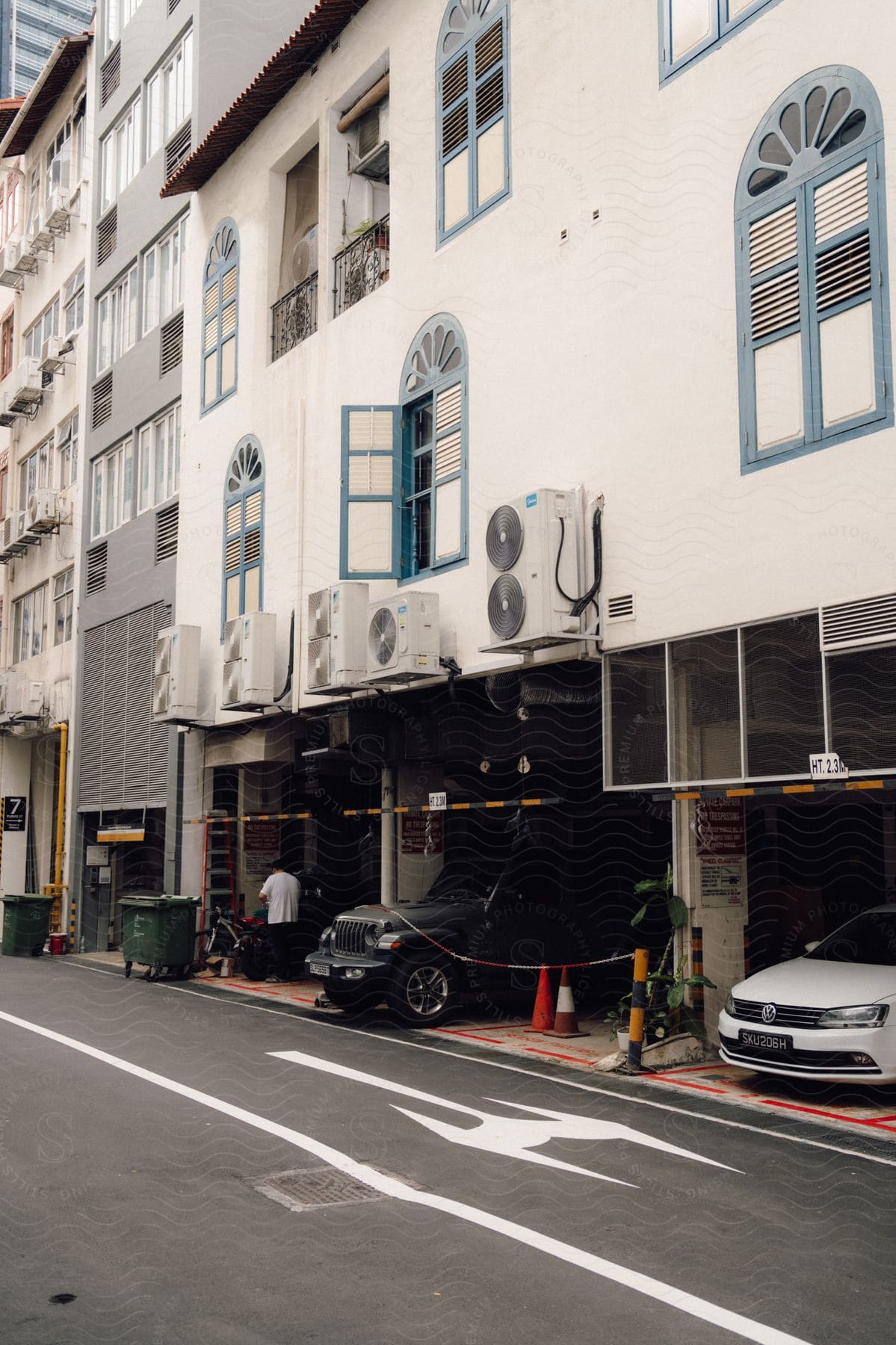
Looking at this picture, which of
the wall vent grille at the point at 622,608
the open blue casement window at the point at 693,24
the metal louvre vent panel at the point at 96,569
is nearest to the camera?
the open blue casement window at the point at 693,24

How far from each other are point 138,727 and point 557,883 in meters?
12.2

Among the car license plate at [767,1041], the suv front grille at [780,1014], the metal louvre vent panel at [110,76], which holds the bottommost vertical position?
the car license plate at [767,1041]

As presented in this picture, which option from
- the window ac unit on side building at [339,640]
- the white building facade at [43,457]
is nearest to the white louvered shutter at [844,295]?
the window ac unit on side building at [339,640]

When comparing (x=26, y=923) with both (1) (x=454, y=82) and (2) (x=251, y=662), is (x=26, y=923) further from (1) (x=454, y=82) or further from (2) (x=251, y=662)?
(1) (x=454, y=82)

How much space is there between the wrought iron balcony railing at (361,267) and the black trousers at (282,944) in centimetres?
841

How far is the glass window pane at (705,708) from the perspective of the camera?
11.0m

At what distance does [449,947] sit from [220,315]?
491 inches

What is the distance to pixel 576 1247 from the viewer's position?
5.93m

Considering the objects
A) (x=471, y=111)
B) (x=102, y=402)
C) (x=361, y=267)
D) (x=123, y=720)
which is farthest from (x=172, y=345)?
(x=471, y=111)

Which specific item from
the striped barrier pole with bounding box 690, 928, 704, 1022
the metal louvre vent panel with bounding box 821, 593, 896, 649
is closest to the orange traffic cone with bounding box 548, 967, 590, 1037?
the striped barrier pole with bounding box 690, 928, 704, 1022

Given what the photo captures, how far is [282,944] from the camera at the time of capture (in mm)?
18188

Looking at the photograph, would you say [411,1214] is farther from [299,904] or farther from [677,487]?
[299,904]

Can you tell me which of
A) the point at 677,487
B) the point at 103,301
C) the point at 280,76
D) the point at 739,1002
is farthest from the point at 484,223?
the point at 103,301

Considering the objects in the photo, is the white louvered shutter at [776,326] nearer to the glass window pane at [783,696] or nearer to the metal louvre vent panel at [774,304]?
the metal louvre vent panel at [774,304]
